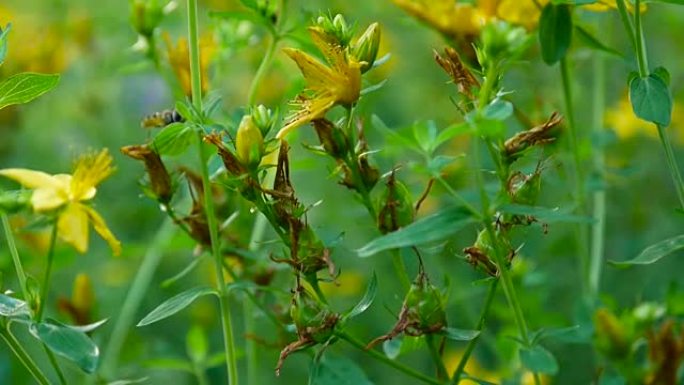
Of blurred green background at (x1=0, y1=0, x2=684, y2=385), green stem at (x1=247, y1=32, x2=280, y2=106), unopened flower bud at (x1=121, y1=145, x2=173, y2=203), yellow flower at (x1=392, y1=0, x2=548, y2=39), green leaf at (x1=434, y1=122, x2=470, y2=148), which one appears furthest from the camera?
blurred green background at (x1=0, y1=0, x2=684, y2=385)

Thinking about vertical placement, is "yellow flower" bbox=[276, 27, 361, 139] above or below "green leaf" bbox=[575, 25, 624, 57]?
above

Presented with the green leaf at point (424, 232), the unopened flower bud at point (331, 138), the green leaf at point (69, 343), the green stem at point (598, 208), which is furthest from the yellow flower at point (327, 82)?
the green stem at point (598, 208)

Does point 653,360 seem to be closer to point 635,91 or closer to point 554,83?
point 635,91

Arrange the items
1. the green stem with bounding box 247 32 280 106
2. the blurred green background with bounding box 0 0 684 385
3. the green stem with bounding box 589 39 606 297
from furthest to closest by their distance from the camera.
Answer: the blurred green background with bounding box 0 0 684 385, the green stem with bounding box 589 39 606 297, the green stem with bounding box 247 32 280 106

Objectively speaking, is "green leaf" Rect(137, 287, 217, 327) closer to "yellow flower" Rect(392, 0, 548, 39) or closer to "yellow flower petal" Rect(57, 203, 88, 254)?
"yellow flower petal" Rect(57, 203, 88, 254)

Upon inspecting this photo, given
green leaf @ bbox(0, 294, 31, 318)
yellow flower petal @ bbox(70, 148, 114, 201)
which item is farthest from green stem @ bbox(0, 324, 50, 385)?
yellow flower petal @ bbox(70, 148, 114, 201)

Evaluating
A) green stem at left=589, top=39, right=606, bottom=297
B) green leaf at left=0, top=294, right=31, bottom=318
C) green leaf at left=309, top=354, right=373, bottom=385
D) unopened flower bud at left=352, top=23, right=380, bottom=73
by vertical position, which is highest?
unopened flower bud at left=352, top=23, right=380, bottom=73

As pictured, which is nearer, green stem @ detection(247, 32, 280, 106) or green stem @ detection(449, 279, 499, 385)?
green stem @ detection(449, 279, 499, 385)

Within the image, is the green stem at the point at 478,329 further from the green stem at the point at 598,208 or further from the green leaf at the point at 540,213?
the green stem at the point at 598,208
